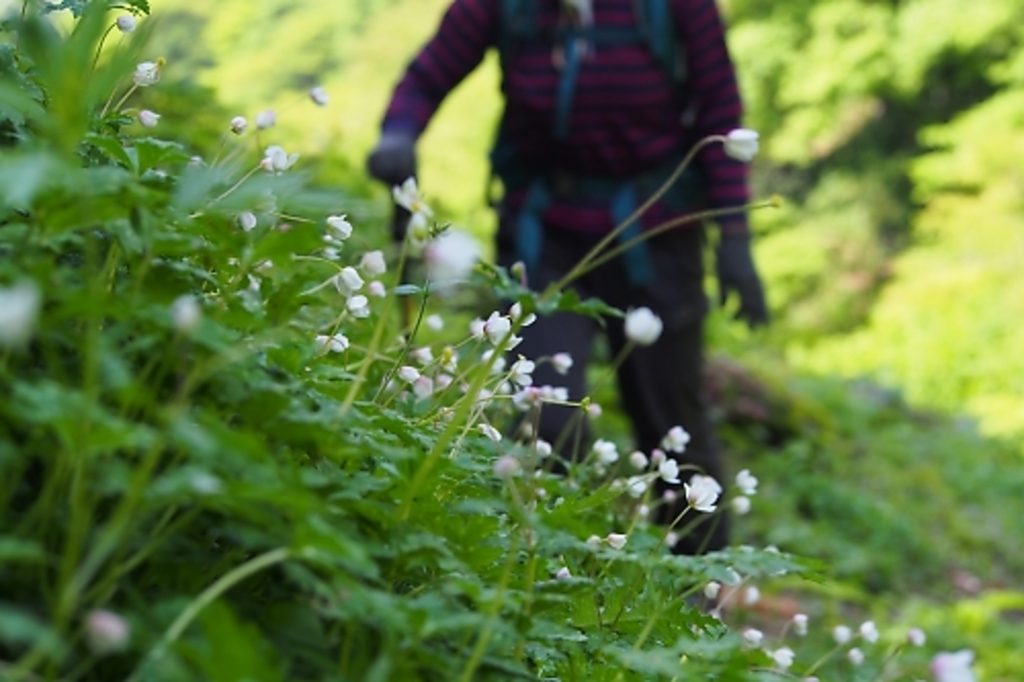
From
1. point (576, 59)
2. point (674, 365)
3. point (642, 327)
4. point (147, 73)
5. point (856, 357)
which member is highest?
point (147, 73)

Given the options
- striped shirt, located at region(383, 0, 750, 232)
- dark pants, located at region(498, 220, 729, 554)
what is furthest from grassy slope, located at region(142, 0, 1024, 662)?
dark pants, located at region(498, 220, 729, 554)

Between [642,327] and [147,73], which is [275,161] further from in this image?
[642,327]

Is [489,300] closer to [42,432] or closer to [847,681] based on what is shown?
[847,681]

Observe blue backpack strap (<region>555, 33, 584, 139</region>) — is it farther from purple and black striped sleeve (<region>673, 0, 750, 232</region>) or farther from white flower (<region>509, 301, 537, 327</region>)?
white flower (<region>509, 301, 537, 327</region>)

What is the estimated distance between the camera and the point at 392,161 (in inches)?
95.5

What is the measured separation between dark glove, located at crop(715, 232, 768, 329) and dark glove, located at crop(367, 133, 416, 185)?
81 centimetres

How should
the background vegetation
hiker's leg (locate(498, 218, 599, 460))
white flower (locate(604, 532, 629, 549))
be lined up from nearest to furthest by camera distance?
white flower (locate(604, 532, 629, 549)) → hiker's leg (locate(498, 218, 599, 460)) → the background vegetation

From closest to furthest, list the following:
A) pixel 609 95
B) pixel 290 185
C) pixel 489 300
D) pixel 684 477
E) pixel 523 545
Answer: pixel 290 185 → pixel 523 545 → pixel 609 95 → pixel 684 477 → pixel 489 300

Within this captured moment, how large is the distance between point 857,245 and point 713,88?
52.0ft

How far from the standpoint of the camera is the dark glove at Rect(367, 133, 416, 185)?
2.42 metres

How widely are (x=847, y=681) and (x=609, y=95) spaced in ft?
5.17

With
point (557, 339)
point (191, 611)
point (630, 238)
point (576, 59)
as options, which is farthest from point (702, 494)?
point (576, 59)

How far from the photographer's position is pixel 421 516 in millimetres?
828

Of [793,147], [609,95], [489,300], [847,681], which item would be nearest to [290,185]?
[847,681]
